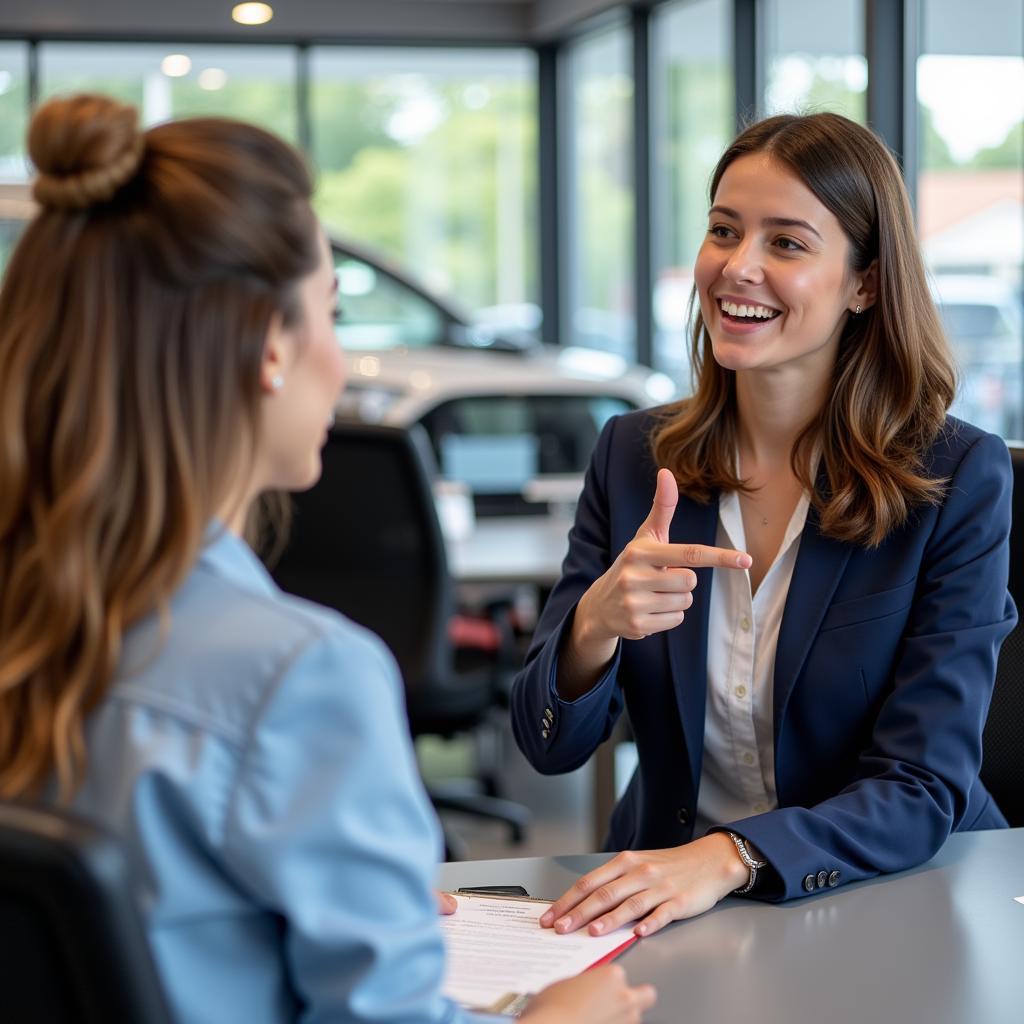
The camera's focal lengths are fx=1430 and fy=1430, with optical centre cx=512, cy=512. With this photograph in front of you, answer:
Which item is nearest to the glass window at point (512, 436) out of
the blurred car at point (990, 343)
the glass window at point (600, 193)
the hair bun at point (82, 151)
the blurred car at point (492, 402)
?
the blurred car at point (492, 402)

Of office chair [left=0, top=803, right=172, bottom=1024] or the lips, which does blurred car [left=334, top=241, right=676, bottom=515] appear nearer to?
the lips

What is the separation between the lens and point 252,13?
263 inches

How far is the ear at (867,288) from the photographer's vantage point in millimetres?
1627

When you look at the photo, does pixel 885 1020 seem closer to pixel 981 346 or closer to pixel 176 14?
pixel 981 346

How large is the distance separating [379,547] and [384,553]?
0.05 ft

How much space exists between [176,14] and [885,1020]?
21.3 feet

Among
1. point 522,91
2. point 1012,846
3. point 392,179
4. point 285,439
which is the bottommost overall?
point 1012,846

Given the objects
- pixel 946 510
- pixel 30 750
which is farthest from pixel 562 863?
pixel 30 750

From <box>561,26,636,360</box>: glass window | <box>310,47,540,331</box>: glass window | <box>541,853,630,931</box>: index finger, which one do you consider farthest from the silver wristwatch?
<box>310,47,540,331</box>: glass window

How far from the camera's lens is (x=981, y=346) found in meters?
4.07

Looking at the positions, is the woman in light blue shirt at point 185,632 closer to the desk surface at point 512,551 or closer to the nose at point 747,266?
the nose at point 747,266

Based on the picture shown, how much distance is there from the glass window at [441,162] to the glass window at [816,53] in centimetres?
233

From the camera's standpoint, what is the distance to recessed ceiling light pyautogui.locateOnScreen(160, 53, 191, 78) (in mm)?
6824

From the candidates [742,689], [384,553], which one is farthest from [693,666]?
[384,553]
